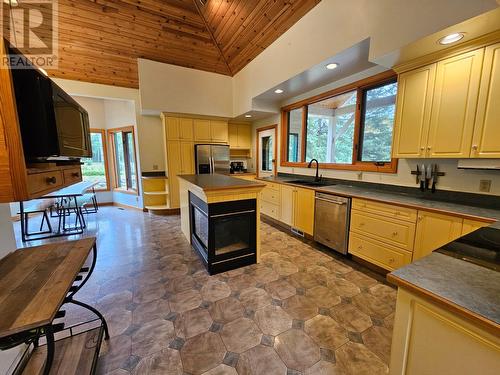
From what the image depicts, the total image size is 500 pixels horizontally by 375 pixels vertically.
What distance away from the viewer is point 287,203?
381 centimetres

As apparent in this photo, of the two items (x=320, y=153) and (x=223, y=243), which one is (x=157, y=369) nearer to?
(x=223, y=243)

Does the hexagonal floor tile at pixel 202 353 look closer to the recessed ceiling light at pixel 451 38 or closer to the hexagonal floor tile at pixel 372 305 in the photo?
the hexagonal floor tile at pixel 372 305

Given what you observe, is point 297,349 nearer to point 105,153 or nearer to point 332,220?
point 332,220

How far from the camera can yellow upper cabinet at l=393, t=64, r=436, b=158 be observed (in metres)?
2.10

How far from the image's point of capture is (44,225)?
4.39m

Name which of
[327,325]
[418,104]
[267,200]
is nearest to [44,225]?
[267,200]

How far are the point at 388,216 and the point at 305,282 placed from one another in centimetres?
120

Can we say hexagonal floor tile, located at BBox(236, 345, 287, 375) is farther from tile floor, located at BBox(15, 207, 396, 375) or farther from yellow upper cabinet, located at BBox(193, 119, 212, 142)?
yellow upper cabinet, located at BBox(193, 119, 212, 142)

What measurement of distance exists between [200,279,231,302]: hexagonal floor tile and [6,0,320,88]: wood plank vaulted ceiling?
369 centimetres

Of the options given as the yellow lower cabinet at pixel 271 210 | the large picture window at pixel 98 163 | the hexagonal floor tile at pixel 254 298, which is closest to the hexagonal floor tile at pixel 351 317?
the hexagonal floor tile at pixel 254 298

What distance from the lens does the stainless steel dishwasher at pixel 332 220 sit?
2742 millimetres

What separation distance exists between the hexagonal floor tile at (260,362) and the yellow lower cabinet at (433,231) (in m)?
1.68

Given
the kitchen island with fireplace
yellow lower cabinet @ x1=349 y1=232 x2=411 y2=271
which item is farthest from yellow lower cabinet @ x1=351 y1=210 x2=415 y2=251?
the kitchen island with fireplace

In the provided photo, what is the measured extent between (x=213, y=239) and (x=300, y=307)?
119 centimetres
